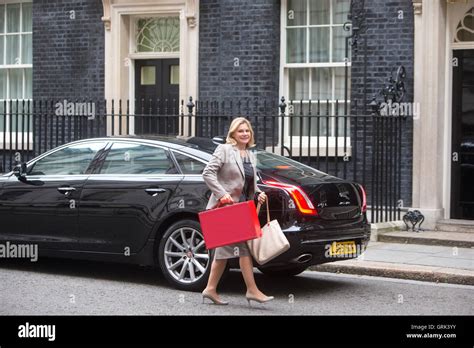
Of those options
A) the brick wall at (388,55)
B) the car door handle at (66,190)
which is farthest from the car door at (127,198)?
the brick wall at (388,55)

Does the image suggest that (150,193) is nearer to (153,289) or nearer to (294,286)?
(153,289)

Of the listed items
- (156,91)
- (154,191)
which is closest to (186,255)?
(154,191)

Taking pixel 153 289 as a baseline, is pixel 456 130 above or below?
above

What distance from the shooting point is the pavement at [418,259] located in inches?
429

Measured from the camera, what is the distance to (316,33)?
15812 millimetres

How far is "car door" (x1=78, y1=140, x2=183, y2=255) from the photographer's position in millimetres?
9992

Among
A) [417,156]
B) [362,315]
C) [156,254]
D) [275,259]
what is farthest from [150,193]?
[417,156]

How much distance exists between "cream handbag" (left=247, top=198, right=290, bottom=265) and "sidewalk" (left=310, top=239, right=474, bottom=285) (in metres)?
2.59

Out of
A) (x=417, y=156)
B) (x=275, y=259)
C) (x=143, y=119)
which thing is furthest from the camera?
(x=143, y=119)

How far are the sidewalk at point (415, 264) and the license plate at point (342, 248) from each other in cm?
132

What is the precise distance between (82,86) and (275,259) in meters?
9.13

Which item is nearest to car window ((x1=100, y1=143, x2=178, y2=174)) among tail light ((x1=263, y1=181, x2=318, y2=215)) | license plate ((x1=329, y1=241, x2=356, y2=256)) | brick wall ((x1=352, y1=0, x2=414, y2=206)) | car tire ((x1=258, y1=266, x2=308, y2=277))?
tail light ((x1=263, y1=181, x2=318, y2=215))

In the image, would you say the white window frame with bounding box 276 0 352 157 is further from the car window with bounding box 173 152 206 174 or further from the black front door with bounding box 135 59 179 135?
the car window with bounding box 173 152 206 174

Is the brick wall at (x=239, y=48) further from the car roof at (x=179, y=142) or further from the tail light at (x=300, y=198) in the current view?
the tail light at (x=300, y=198)
